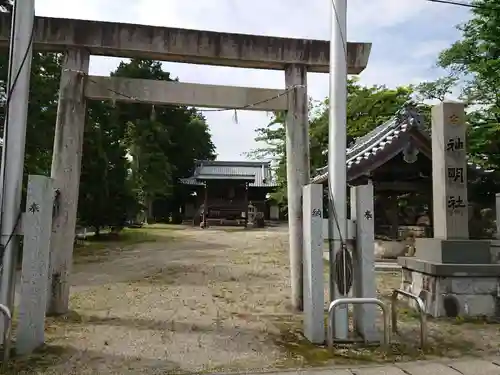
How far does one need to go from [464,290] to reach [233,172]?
111ft

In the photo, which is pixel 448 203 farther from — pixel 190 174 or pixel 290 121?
pixel 190 174

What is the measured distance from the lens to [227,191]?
38.0 m

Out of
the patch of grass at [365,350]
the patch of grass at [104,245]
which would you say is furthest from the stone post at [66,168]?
the patch of grass at [104,245]

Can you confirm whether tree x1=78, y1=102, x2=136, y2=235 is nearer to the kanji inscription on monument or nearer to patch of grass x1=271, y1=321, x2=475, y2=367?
the kanji inscription on monument

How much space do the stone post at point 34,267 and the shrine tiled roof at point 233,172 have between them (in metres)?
31.8

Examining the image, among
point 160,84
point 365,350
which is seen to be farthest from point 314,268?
point 160,84

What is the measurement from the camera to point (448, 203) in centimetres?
784

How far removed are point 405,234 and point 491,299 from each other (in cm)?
925

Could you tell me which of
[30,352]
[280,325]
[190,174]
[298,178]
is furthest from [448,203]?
[190,174]

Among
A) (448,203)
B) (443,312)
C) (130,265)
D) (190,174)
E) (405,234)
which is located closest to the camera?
(443,312)

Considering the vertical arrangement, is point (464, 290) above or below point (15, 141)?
below

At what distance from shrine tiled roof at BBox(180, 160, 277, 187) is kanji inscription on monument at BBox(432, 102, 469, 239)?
29.1m

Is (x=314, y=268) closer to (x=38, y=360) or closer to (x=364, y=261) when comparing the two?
(x=364, y=261)

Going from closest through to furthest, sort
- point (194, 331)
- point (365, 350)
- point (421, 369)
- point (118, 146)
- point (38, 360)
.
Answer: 1. point (421, 369)
2. point (38, 360)
3. point (365, 350)
4. point (194, 331)
5. point (118, 146)
